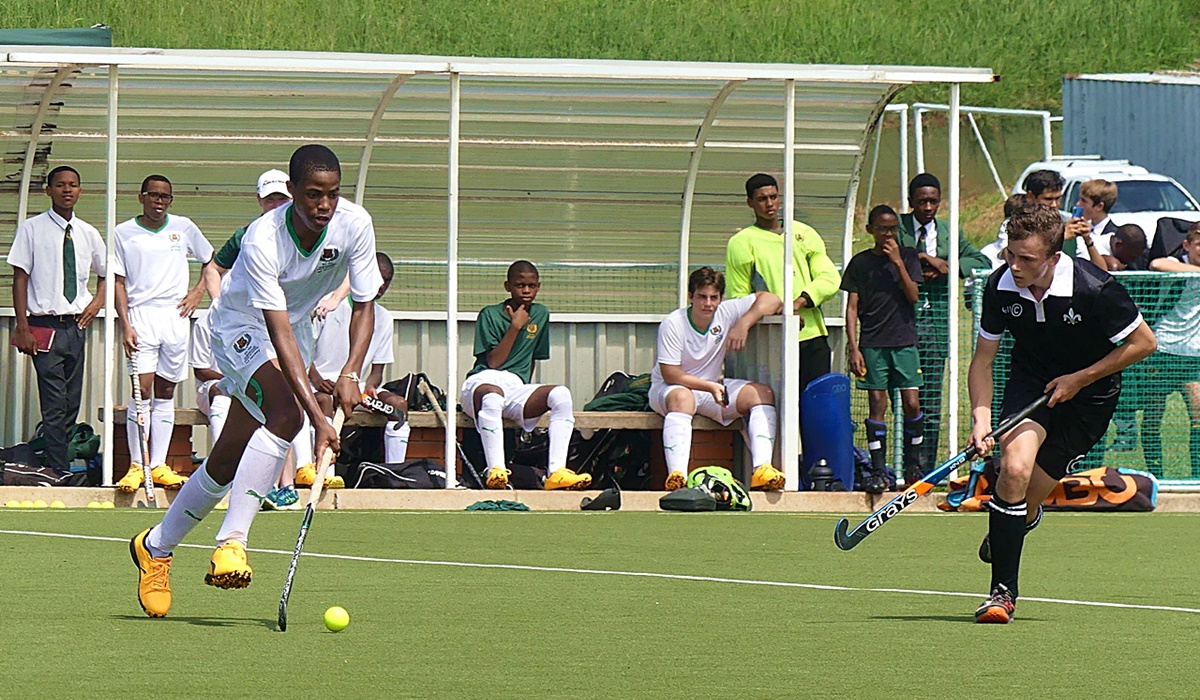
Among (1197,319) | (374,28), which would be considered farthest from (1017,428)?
(374,28)

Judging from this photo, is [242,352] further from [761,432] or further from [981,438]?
[761,432]

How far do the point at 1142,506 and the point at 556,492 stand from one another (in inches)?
166

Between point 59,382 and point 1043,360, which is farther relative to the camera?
point 59,382

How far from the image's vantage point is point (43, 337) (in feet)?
49.9

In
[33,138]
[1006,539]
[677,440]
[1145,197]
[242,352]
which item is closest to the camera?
[242,352]

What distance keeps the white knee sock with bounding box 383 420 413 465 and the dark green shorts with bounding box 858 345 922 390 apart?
340 centimetres

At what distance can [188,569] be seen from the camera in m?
10.1

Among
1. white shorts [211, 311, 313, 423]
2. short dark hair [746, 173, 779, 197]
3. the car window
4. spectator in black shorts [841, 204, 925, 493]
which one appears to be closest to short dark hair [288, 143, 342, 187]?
white shorts [211, 311, 313, 423]

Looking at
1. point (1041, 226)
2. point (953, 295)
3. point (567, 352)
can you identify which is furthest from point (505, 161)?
point (1041, 226)

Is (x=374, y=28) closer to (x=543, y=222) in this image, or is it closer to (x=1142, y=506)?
(x=543, y=222)

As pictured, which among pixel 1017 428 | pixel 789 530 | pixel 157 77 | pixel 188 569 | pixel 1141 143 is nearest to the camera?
pixel 1017 428

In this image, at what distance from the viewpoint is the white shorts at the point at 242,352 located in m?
8.09

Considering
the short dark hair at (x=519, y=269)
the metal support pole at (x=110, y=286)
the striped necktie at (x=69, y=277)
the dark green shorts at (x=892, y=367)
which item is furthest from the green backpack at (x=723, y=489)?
the striped necktie at (x=69, y=277)

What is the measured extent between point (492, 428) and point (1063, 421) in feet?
22.6
